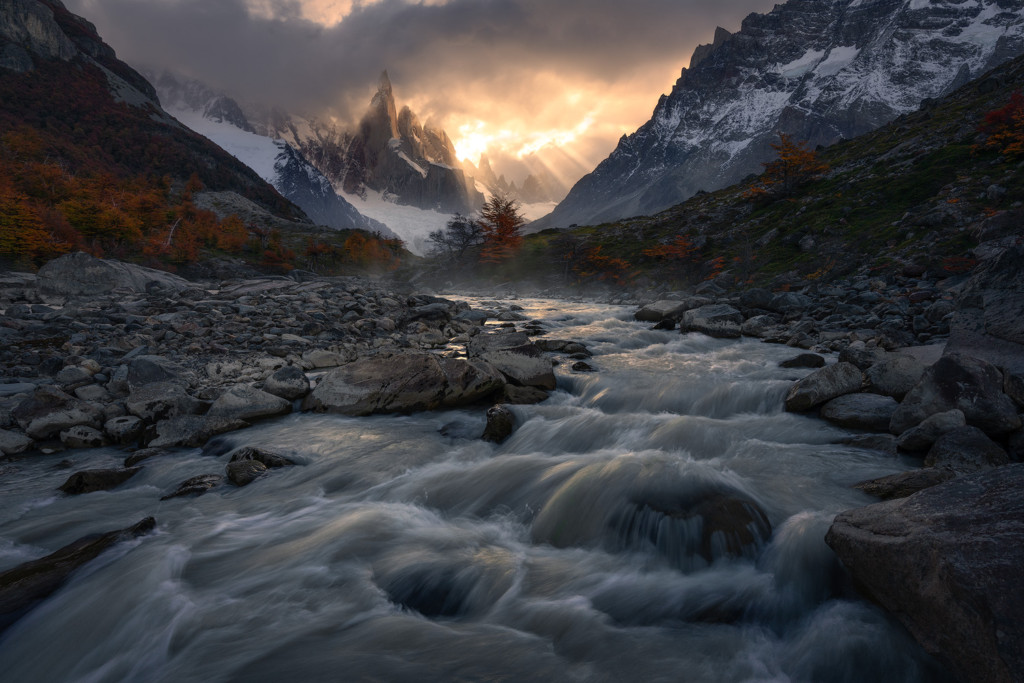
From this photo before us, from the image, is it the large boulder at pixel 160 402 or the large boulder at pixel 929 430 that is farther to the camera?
the large boulder at pixel 160 402

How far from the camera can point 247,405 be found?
863 cm

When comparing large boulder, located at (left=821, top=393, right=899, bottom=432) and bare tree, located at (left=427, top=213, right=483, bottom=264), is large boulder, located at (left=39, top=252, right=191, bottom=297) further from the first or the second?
bare tree, located at (left=427, top=213, right=483, bottom=264)

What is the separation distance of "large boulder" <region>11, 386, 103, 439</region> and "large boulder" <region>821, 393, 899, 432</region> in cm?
1296

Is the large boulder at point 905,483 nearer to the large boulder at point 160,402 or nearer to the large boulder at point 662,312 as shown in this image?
the large boulder at point 160,402

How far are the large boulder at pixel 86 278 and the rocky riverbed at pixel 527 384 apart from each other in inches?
34.1

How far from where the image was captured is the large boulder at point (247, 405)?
8398 mm

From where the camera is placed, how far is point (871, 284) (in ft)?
64.2

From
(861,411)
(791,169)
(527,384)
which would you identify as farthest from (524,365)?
(791,169)

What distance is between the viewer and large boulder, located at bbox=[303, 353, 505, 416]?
914 cm

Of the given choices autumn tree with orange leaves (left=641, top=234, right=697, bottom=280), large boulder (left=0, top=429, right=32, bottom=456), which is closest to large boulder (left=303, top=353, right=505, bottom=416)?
large boulder (left=0, top=429, right=32, bottom=456)

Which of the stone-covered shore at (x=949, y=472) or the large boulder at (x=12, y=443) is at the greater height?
the large boulder at (x=12, y=443)

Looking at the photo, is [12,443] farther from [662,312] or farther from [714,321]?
[662,312]

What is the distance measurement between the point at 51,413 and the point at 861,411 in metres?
13.8

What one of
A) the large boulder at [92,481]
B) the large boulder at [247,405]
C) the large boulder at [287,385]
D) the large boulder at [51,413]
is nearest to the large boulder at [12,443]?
the large boulder at [51,413]
